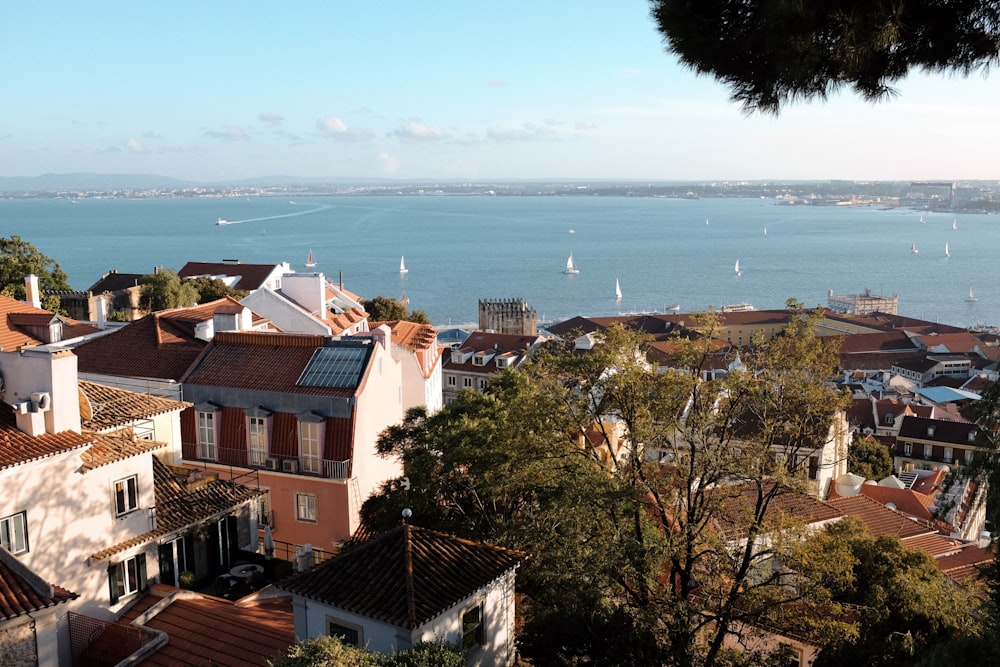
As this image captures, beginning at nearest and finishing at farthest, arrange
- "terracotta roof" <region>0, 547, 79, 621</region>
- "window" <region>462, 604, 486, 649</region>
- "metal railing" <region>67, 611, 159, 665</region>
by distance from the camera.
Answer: "terracotta roof" <region>0, 547, 79, 621</region>, "window" <region>462, 604, 486, 649</region>, "metal railing" <region>67, 611, 159, 665</region>

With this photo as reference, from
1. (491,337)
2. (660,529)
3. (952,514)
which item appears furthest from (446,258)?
(660,529)

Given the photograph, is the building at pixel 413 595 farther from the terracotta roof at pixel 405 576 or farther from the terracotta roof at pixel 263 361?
the terracotta roof at pixel 263 361

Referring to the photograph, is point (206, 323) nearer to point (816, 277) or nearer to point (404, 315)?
point (404, 315)

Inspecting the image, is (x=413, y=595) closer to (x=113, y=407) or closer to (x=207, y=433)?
(x=113, y=407)

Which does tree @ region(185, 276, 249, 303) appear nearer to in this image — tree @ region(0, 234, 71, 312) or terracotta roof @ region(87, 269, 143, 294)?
terracotta roof @ region(87, 269, 143, 294)

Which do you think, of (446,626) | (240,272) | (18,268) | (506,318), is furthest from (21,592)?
(506,318)

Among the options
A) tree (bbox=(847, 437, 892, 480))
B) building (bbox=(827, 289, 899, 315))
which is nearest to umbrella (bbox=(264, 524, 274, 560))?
tree (bbox=(847, 437, 892, 480))

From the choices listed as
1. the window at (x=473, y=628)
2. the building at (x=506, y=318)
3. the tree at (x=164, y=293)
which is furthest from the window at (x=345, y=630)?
the building at (x=506, y=318)
